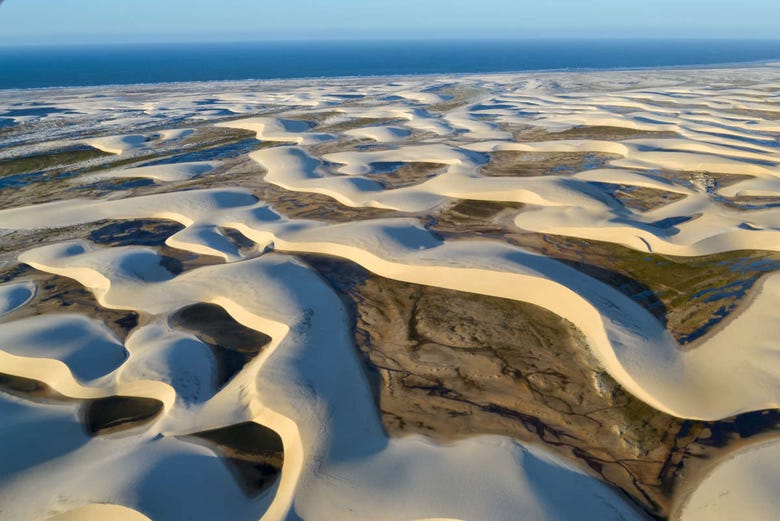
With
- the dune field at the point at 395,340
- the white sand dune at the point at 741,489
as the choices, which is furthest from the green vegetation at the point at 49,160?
the white sand dune at the point at 741,489

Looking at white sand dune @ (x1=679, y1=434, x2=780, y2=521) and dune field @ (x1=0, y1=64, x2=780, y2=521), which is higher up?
white sand dune @ (x1=679, y1=434, x2=780, y2=521)

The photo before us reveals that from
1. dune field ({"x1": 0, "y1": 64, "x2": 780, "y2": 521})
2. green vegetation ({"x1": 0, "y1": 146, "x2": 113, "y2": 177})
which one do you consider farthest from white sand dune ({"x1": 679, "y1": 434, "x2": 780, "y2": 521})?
green vegetation ({"x1": 0, "y1": 146, "x2": 113, "y2": 177})

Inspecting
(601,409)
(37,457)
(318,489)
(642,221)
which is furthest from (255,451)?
(642,221)

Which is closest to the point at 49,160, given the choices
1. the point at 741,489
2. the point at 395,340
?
the point at 395,340

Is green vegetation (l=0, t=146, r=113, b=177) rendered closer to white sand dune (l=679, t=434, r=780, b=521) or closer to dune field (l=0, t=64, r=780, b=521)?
dune field (l=0, t=64, r=780, b=521)

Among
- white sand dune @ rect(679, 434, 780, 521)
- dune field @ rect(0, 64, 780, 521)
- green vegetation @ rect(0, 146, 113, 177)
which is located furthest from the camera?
green vegetation @ rect(0, 146, 113, 177)

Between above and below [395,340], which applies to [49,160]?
below

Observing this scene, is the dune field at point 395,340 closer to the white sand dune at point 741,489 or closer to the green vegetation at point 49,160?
the white sand dune at point 741,489

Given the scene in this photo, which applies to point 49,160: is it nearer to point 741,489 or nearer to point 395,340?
point 395,340
